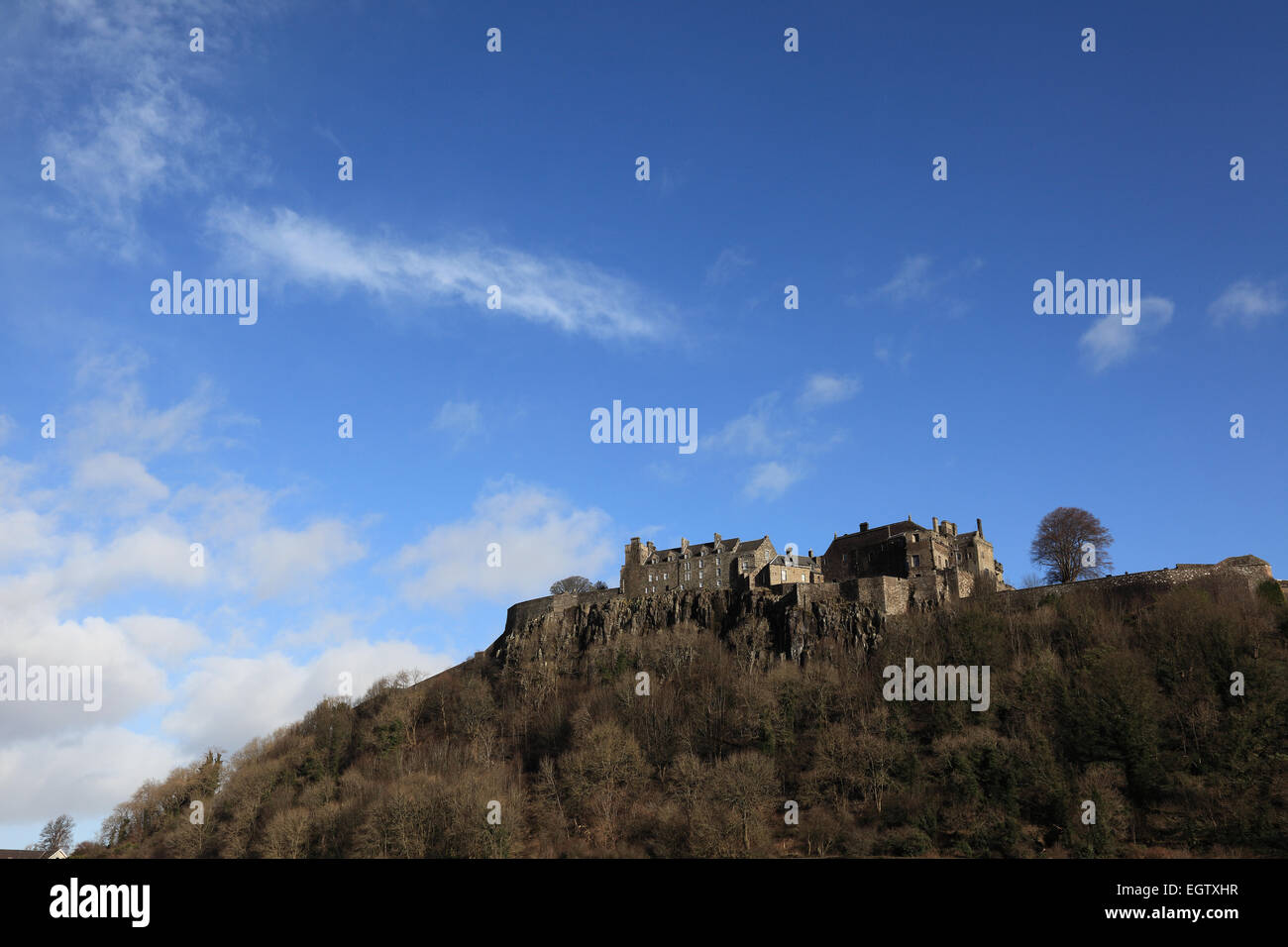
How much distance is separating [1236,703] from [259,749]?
94.8 metres

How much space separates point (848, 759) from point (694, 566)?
1460 inches

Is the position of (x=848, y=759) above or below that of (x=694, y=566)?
below

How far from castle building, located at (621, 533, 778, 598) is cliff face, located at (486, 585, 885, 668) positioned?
7.42 ft

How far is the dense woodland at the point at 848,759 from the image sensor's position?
201 feet

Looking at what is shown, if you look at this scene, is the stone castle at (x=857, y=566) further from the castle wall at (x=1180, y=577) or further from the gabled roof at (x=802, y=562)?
the castle wall at (x=1180, y=577)

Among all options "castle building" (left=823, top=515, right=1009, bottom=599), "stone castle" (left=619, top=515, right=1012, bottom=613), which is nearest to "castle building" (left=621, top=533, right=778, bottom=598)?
"stone castle" (left=619, top=515, right=1012, bottom=613)

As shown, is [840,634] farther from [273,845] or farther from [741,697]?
[273,845]

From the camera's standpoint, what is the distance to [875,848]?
203 feet

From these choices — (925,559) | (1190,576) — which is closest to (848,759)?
(925,559)

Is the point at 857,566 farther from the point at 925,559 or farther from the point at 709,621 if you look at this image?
the point at 709,621

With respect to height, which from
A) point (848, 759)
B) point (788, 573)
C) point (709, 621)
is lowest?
point (848, 759)

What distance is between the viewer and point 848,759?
71.5 meters

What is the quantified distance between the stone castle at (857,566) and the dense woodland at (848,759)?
3.76 meters

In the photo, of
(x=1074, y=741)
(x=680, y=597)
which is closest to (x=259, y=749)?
(x=680, y=597)
